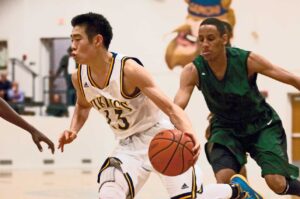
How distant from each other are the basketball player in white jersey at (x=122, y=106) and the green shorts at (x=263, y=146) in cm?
85

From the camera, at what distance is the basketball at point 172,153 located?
401 cm

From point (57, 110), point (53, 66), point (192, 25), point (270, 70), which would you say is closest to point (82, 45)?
point (270, 70)

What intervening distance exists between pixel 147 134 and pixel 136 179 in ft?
1.28

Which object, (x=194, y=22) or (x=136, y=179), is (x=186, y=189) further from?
(x=194, y=22)

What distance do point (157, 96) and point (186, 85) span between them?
111 centimetres

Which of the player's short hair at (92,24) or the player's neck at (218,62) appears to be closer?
the player's short hair at (92,24)

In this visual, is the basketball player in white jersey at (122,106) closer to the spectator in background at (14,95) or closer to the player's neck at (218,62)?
the player's neck at (218,62)

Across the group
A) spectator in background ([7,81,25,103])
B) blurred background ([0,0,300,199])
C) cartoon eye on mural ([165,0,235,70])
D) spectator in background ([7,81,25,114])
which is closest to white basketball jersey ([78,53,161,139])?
blurred background ([0,0,300,199])

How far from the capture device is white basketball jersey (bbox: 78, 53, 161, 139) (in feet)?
14.7

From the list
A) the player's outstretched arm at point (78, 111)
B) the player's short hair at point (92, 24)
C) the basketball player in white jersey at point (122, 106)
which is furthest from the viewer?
the player's outstretched arm at point (78, 111)

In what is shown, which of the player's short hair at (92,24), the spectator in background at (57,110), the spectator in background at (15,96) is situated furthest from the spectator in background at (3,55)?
the player's short hair at (92,24)

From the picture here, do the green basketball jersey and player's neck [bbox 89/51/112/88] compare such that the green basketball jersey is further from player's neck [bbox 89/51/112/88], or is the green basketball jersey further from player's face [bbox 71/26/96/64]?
player's face [bbox 71/26/96/64]

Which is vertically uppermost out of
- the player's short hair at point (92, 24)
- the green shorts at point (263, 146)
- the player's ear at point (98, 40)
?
the player's short hair at point (92, 24)

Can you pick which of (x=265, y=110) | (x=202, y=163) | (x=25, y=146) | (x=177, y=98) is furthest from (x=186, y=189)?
(x=25, y=146)
